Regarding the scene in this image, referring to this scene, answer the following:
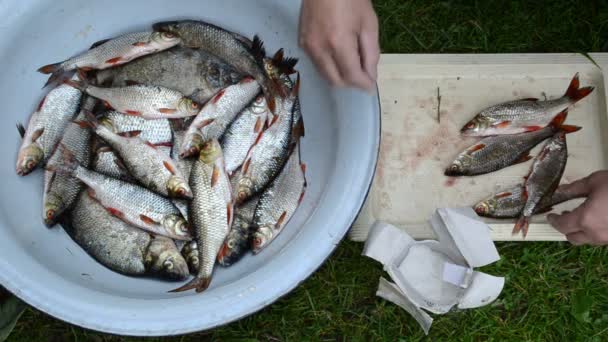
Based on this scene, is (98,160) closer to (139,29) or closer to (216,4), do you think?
(139,29)

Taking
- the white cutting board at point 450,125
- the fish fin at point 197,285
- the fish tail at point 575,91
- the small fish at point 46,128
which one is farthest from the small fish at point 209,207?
the fish tail at point 575,91

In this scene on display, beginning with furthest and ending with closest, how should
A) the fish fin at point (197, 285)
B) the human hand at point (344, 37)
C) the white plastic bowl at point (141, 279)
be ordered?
the fish fin at point (197, 285)
the white plastic bowl at point (141, 279)
the human hand at point (344, 37)

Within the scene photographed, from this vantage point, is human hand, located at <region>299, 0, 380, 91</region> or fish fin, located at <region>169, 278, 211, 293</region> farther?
fish fin, located at <region>169, 278, 211, 293</region>

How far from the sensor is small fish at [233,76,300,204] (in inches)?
72.8

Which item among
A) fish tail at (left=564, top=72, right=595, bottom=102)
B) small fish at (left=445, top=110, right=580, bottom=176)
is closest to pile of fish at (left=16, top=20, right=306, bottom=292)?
small fish at (left=445, top=110, right=580, bottom=176)

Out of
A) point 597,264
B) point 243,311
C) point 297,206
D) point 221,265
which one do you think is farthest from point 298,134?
point 597,264

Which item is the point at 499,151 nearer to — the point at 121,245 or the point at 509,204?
the point at 509,204

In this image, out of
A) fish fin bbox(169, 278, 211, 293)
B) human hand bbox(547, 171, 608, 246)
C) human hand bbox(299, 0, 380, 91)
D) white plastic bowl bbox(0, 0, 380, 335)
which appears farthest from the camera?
human hand bbox(547, 171, 608, 246)

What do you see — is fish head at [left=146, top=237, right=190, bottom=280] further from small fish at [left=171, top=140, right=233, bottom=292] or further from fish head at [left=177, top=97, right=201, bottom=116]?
fish head at [left=177, top=97, right=201, bottom=116]

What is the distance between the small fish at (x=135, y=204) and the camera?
182 centimetres

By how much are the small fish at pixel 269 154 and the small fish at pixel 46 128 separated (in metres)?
0.62

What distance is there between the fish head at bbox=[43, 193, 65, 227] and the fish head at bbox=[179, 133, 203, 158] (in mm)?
425

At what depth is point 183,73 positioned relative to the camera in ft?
6.44

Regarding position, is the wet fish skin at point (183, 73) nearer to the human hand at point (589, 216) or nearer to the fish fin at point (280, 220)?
the fish fin at point (280, 220)
